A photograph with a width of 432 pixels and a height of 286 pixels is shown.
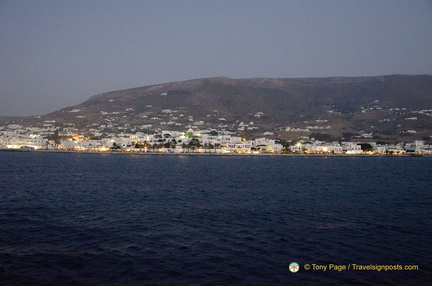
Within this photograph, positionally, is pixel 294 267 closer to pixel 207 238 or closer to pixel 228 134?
pixel 207 238

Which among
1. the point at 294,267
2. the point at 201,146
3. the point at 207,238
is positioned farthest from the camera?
the point at 201,146

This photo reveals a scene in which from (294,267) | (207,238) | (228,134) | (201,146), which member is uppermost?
(228,134)

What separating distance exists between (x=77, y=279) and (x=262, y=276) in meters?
5.71

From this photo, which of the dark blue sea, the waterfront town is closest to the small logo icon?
the dark blue sea

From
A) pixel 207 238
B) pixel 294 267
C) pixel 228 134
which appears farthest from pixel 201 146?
pixel 294 267

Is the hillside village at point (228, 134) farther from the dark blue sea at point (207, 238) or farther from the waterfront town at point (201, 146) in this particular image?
the dark blue sea at point (207, 238)

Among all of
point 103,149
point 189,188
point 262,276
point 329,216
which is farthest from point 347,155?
point 262,276

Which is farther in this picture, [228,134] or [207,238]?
[228,134]

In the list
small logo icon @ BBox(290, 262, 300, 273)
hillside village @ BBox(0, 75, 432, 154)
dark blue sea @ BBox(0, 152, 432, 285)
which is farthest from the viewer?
hillside village @ BBox(0, 75, 432, 154)

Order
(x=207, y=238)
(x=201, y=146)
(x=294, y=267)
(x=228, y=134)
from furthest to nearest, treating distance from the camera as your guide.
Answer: (x=228, y=134) → (x=201, y=146) → (x=207, y=238) → (x=294, y=267)

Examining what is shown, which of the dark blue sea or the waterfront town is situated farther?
the waterfront town

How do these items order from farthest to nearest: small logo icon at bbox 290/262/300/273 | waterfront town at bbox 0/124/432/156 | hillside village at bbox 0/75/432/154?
hillside village at bbox 0/75/432/154 < waterfront town at bbox 0/124/432/156 < small logo icon at bbox 290/262/300/273

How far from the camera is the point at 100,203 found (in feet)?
79.6

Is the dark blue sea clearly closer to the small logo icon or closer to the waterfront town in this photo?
the small logo icon
